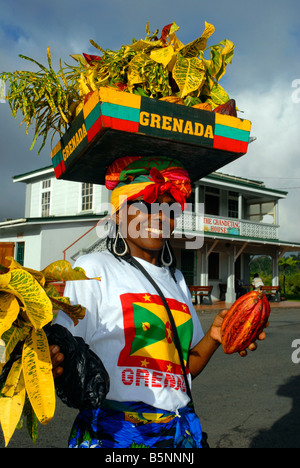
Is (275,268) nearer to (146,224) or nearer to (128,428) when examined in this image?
(146,224)

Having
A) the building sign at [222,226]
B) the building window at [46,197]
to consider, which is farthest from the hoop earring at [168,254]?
the building window at [46,197]

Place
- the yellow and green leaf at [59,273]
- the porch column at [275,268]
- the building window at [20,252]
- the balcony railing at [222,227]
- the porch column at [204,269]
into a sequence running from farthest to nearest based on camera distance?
the porch column at [275,268] < the porch column at [204,269] < the building window at [20,252] < the balcony railing at [222,227] < the yellow and green leaf at [59,273]

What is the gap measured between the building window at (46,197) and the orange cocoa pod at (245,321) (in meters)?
19.0

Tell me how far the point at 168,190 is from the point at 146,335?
26.3 inches

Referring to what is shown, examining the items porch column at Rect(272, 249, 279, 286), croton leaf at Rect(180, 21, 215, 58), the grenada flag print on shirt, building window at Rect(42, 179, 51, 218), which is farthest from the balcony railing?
the grenada flag print on shirt

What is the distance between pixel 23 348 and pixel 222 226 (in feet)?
60.0

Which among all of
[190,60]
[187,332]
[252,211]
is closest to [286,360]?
[187,332]

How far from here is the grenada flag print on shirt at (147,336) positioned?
1.54m

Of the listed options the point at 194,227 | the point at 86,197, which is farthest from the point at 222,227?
the point at 86,197

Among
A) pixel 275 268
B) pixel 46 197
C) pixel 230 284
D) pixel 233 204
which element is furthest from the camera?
pixel 275 268

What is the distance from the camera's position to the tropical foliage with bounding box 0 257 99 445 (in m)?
0.95

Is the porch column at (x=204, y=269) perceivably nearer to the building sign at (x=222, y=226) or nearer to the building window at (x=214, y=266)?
the building sign at (x=222, y=226)

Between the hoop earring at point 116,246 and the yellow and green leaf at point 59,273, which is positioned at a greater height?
the hoop earring at point 116,246

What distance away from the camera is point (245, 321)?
152cm
